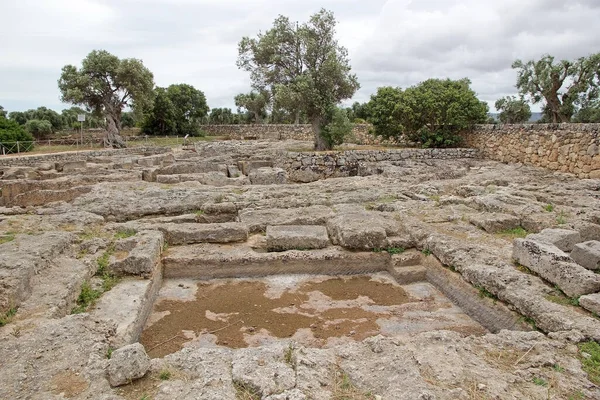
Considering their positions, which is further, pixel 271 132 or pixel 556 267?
pixel 271 132

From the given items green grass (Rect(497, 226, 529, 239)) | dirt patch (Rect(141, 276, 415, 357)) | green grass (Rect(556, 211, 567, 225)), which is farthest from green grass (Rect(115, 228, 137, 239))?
green grass (Rect(556, 211, 567, 225))

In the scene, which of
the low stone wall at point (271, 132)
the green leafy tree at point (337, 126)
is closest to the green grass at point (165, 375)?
the green leafy tree at point (337, 126)

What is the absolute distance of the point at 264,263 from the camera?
7656 mm

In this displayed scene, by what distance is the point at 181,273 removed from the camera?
7.62 metres

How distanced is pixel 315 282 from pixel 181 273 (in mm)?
2447

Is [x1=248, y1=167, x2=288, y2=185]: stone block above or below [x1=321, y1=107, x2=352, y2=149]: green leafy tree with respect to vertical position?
below

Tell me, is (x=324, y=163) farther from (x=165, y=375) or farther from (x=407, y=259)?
(x=165, y=375)

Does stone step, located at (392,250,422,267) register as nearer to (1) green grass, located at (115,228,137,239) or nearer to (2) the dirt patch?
(2) the dirt patch

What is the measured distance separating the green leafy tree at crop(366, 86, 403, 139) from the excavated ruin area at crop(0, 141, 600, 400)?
35.5 ft

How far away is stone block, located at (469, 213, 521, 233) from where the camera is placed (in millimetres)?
8242

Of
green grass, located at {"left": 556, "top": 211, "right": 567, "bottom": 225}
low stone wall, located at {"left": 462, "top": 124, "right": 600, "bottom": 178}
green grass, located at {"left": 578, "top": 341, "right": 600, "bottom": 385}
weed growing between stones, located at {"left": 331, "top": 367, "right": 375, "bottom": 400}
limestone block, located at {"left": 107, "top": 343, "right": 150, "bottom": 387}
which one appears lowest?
weed growing between stones, located at {"left": 331, "top": 367, "right": 375, "bottom": 400}

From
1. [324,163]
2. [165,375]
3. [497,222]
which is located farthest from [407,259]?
[324,163]

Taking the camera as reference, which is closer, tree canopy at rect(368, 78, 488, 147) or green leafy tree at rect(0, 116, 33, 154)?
tree canopy at rect(368, 78, 488, 147)

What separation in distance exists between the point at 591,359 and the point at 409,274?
3.48 meters
